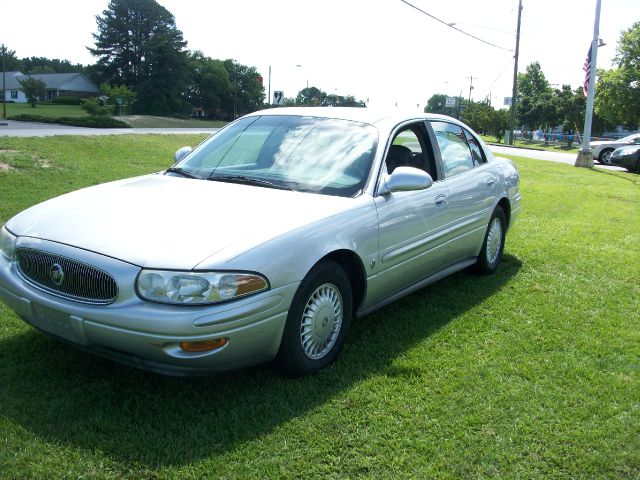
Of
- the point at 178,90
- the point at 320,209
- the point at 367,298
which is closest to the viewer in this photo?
the point at 320,209

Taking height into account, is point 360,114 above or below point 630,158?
above

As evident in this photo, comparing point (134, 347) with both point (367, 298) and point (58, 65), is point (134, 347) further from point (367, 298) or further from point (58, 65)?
point (58, 65)

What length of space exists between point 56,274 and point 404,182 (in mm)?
2149

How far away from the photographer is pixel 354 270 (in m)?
3.87

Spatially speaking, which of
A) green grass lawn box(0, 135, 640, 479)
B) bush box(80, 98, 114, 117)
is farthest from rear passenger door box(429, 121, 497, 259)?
bush box(80, 98, 114, 117)

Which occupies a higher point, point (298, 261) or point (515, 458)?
point (298, 261)

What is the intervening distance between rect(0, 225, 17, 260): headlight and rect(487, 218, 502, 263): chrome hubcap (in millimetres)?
3985

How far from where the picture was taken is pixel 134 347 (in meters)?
2.92

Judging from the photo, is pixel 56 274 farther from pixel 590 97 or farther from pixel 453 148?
pixel 590 97

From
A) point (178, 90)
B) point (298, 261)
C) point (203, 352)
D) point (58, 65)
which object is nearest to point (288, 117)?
point (298, 261)

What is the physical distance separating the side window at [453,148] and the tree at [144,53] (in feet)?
245

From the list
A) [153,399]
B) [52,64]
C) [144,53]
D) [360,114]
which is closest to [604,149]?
[360,114]

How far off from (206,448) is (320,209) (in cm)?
147

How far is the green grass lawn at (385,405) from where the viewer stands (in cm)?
274
